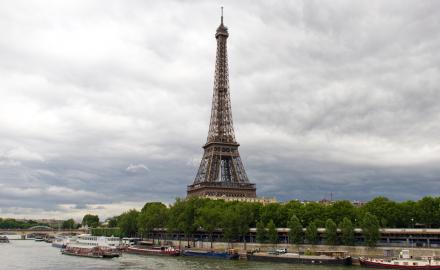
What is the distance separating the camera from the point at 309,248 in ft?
346

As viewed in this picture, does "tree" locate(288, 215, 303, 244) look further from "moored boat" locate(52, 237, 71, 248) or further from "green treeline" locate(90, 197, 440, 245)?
"moored boat" locate(52, 237, 71, 248)

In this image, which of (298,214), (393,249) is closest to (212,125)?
(298,214)

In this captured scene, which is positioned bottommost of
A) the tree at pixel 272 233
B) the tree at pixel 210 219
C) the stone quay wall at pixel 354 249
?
the stone quay wall at pixel 354 249

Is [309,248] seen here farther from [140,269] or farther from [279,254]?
[140,269]

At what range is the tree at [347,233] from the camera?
98.4 meters

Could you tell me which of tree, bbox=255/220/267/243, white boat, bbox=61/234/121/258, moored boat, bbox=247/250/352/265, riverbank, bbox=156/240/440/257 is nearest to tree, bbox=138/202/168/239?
white boat, bbox=61/234/121/258

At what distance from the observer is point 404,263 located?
7631cm

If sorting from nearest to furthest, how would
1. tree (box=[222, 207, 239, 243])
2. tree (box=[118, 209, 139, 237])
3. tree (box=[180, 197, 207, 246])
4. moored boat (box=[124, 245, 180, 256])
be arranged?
1. moored boat (box=[124, 245, 180, 256])
2. tree (box=[222, 207, 239, 243])
3. tree (box=[180, 197, 207, 246])
4. tree (box=[118, 209, 139, 237])

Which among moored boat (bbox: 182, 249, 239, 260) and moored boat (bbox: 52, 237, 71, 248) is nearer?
moored boat (bbox: 182, 249, 239, 260)

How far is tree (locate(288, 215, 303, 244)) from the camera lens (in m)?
106

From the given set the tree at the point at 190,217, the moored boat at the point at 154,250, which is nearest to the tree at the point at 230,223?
the moored boat at the point at 154,250

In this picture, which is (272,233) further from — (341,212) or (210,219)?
(210,219)

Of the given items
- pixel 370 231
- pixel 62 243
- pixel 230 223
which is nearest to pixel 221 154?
pixel 230 223

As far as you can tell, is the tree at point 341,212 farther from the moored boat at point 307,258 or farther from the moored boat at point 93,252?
the moored boat at point 93,252
